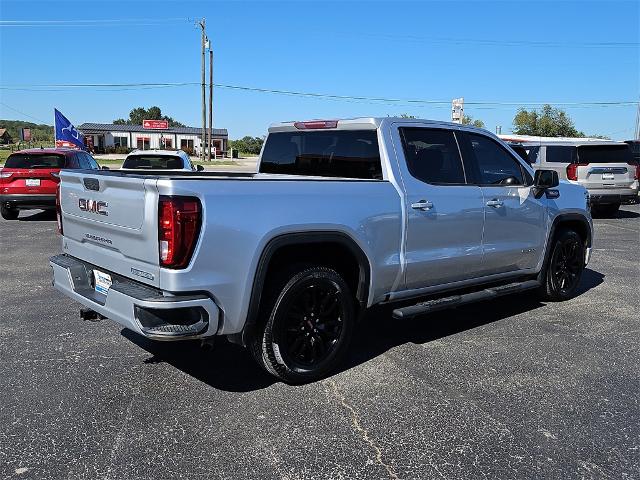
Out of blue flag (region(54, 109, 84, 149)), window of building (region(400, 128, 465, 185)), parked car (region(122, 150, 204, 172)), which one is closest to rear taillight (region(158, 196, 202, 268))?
window of building (region(400, 128, 465, 185))

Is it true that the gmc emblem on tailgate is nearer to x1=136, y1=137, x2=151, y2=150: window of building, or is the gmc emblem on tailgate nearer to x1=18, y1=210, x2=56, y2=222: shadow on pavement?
x1=18, y1=210, x2=56, y2=222: shadow on pavement

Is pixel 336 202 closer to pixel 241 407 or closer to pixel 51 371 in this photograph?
pixel 241 407

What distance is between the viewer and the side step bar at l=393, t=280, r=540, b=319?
4.61m

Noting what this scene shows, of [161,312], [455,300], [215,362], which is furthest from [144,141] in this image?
[161,312]

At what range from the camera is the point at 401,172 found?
4.65 meters

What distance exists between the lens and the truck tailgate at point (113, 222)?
137 inches

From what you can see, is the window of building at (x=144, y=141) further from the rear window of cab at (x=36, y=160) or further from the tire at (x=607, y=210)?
the tire at (x=607, y=210)

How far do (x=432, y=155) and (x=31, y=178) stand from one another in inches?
405

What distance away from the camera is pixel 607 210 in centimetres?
1653

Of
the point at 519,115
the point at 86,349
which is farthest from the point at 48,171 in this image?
the point at 519,115

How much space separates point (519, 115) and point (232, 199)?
6680 cm

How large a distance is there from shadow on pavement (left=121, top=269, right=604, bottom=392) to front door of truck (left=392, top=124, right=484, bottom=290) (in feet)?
2.12

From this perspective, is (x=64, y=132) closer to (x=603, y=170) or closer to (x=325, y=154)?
(x=603, y=170)

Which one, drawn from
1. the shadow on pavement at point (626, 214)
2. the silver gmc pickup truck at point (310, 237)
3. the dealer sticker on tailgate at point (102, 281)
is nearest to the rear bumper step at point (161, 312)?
the silver gmc pickup truck at point (310, 237)
